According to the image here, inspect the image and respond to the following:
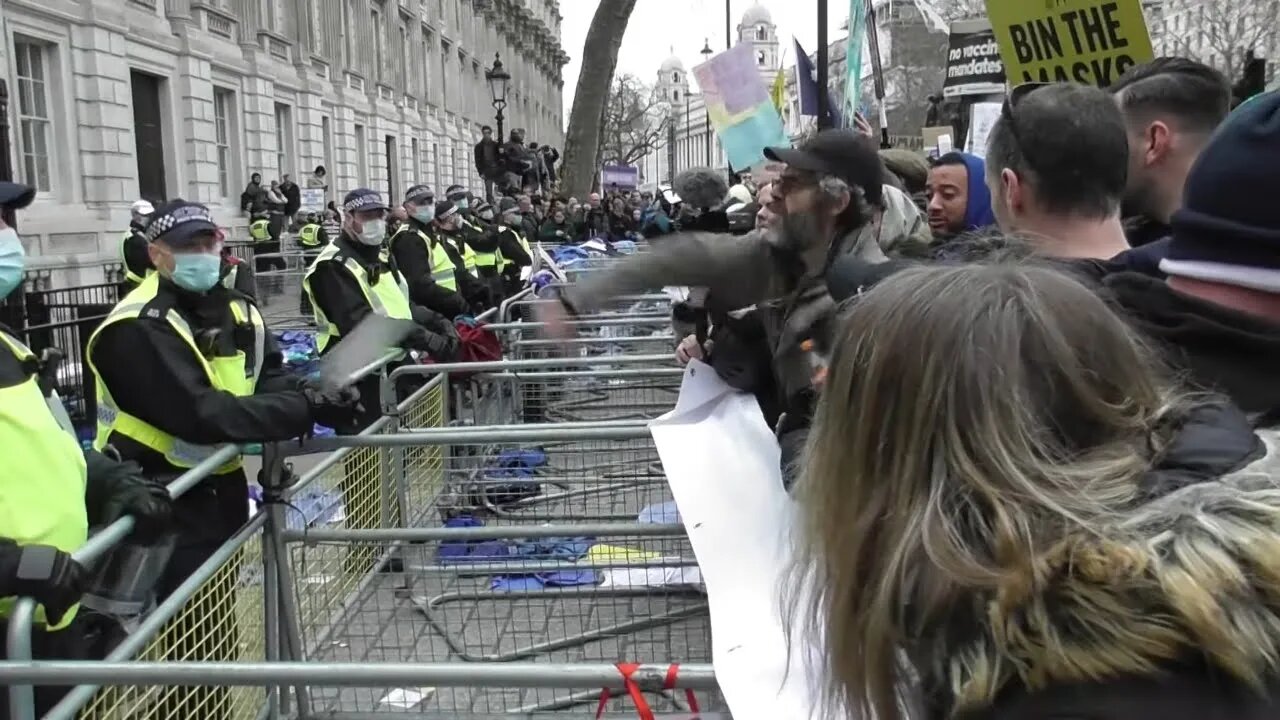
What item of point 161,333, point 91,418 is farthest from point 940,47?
point 161,333

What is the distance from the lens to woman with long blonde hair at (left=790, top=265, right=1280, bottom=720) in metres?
1.02

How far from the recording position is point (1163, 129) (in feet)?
9.97

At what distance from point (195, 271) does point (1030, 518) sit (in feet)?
12.4

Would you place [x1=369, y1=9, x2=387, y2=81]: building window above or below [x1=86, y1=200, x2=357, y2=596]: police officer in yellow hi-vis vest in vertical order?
above

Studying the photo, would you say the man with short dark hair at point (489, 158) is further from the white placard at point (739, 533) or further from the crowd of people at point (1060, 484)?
the crowd of people at point (1060, 484)

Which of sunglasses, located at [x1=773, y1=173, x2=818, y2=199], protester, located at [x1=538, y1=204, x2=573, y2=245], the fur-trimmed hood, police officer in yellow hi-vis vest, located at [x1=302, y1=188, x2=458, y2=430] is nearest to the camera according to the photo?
the fur-trimmed hood

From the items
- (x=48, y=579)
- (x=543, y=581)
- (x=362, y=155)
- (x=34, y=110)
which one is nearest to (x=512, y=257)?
(x=34, y=110)

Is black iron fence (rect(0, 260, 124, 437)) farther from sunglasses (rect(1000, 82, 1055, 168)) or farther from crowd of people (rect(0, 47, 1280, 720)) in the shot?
sunglasses (rect(1000, 82, 1055, 168))

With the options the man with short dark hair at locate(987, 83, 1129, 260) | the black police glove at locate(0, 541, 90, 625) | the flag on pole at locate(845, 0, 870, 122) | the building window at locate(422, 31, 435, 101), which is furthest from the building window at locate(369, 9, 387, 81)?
the man with short dark hair at locate(987, 83, 1129, 260)

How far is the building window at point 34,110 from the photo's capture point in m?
17.8

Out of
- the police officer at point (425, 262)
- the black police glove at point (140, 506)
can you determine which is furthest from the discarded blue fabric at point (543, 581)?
the police officer at point (425, 262)

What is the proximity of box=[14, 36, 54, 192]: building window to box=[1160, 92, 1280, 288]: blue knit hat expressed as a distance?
62.9 feet

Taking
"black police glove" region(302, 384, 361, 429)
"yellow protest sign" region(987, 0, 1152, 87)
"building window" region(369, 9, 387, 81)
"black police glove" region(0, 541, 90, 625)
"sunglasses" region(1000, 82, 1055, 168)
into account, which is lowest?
"black police glove" region(0, 541, 90, 625)

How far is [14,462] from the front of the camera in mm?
2746
